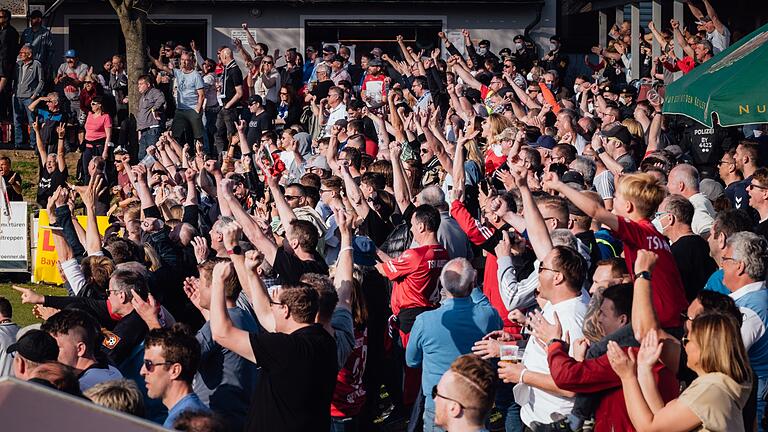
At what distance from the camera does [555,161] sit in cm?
1041

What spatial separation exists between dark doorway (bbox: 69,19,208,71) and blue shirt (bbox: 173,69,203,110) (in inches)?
320

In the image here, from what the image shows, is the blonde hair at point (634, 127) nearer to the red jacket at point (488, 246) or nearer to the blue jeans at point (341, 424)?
the red jacket at point (488, 246)

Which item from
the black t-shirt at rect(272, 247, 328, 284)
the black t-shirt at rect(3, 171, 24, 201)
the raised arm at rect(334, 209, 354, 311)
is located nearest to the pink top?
the black t-shirt at rect(3, 171, 24, 201)

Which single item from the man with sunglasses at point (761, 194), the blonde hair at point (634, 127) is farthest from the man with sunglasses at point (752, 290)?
the blonde hair at point (634, 127)

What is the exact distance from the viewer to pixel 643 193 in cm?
634

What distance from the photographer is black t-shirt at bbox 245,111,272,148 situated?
18.1 metres

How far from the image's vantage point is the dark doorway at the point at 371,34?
27.0 meters

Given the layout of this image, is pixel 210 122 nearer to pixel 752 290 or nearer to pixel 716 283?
pixel 716 283

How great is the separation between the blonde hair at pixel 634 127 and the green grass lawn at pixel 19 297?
701 centimetres

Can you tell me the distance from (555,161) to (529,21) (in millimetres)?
17175

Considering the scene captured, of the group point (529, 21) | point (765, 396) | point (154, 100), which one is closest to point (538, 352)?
point (765, 396)

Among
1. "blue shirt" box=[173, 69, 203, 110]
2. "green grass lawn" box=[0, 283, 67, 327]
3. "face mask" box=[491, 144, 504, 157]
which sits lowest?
"green grass lawn" box=[0, 283, 67, 327]

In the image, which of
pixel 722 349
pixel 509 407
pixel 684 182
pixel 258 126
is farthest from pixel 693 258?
pixel 258 126

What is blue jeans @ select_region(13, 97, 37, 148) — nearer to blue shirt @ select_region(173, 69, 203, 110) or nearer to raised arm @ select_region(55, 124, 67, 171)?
raised arm @ select_region(55, 124, 67, 171)
